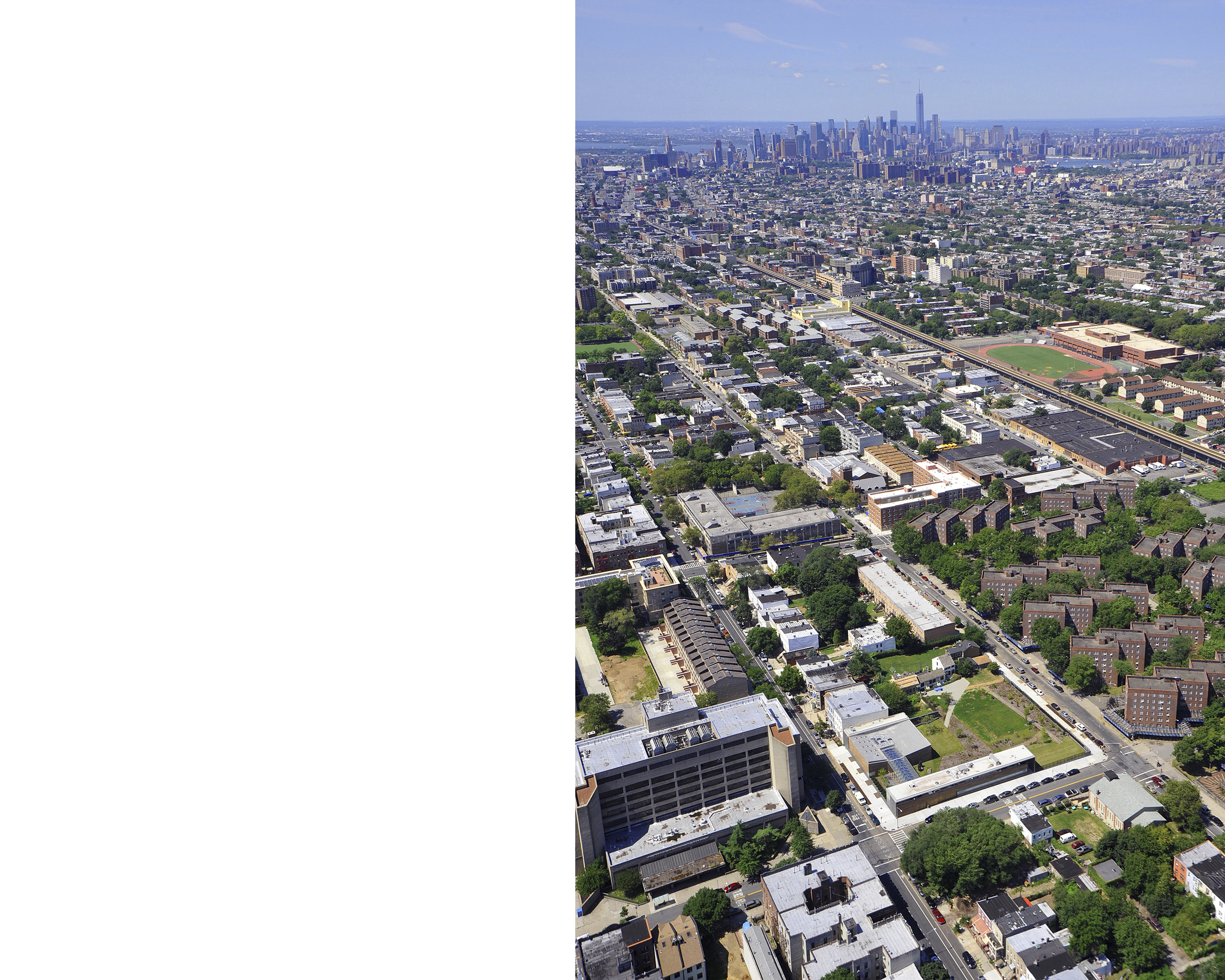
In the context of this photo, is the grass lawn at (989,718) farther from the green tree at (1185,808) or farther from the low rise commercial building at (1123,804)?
the green tree at (1185,808)

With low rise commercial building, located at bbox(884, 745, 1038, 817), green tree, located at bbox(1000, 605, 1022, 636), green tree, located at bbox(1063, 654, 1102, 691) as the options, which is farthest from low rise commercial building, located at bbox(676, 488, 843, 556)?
low rise commercial building, located at bbox(884, 745, 1038, 817)

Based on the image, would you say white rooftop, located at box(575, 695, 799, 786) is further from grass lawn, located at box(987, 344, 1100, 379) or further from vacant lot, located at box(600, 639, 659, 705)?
grass lawn, located at box(987, 344, 1100, 379)

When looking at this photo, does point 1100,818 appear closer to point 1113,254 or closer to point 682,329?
point 682,329

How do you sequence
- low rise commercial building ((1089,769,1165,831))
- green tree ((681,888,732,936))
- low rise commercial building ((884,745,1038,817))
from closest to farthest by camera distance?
1. green tree ((681,888,732,936))
2. low rise commercial building ((1089,769,1165,831))
3. low rise commercial building ((884,745,1038,817))

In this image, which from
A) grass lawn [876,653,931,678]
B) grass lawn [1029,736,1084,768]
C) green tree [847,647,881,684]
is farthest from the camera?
grass lawn [876,653,931,678]

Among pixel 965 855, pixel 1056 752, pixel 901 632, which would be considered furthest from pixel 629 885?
pixel 901 632

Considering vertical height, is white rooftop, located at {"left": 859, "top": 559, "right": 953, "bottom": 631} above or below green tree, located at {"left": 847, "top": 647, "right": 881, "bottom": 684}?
above

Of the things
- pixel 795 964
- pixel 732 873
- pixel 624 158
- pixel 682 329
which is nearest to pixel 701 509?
pixel 732 873
